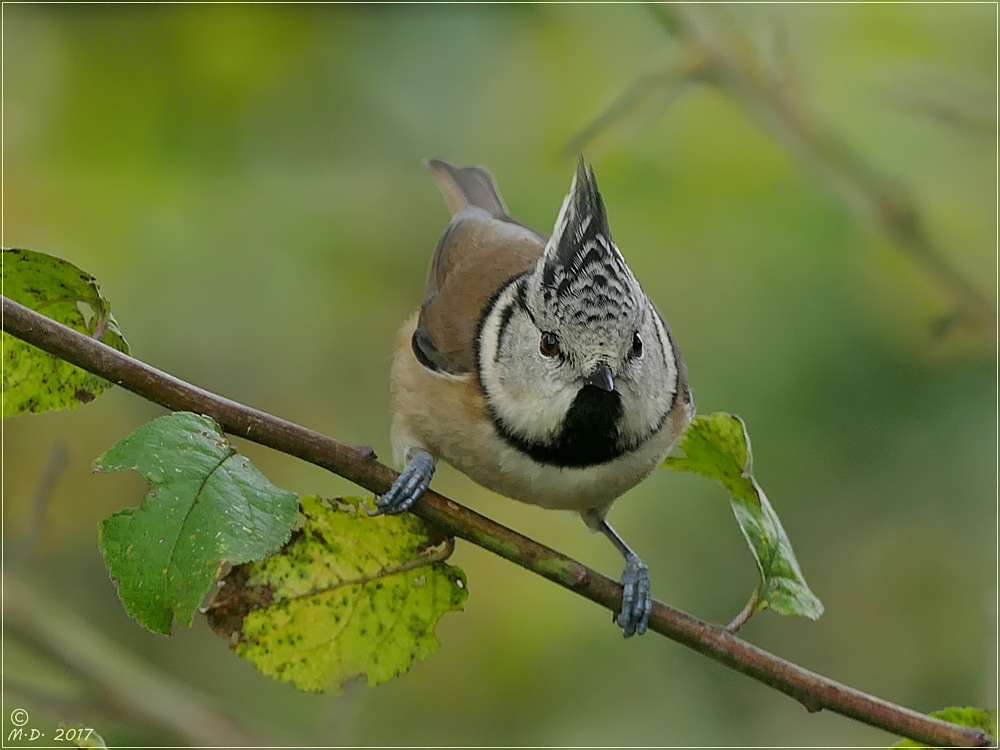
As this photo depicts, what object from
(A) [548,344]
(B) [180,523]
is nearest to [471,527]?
(B) [180,523]

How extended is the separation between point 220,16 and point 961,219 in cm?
237

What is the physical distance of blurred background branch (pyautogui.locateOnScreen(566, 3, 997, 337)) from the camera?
6.95 feet

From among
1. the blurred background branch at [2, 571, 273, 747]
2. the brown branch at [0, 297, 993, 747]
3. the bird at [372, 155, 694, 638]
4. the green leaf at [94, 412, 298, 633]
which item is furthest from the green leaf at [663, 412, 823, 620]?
the blurred background branch at [2, 571, 273, 747]

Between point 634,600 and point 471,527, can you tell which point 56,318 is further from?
point 634,600

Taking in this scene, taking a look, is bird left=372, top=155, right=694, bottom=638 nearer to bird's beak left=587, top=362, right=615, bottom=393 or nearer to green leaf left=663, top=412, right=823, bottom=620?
bird's beak left=587, top=362, right=615, bottom=393

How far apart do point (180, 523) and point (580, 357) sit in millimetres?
916

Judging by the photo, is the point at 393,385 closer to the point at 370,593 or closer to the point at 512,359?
the point at 512,359

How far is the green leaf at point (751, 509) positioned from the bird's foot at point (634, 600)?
0.62 feet

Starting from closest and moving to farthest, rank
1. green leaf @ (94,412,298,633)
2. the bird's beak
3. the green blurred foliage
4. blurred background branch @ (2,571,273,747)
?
green leaf @ (94,412,298,633), the bird's beak, blurred background branch @ (2,571,273,747), the green blurred foliage

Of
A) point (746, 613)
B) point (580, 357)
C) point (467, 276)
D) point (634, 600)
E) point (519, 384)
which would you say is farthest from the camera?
point (467, 276)

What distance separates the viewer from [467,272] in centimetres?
246

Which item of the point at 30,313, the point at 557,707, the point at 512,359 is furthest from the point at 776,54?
the point at 557,707

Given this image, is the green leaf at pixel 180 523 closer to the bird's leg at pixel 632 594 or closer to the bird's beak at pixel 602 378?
the bird's leg at pixel 632 594

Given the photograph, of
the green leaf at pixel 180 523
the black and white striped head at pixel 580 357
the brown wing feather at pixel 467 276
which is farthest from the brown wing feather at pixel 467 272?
the green leaf at pixel 180 523
